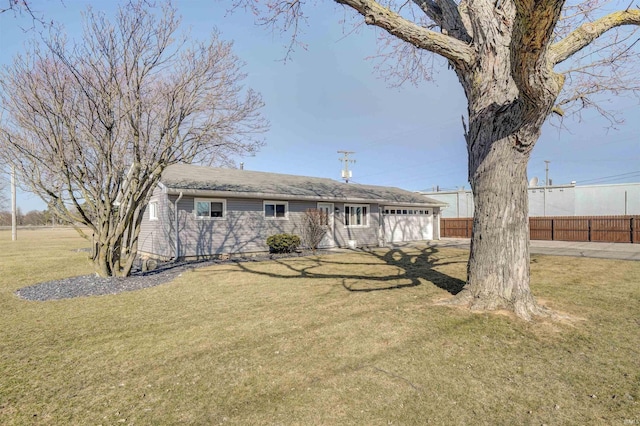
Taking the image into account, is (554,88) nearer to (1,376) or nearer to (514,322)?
(514,322)

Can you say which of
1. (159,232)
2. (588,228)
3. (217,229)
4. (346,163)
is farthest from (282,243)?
(588,228)

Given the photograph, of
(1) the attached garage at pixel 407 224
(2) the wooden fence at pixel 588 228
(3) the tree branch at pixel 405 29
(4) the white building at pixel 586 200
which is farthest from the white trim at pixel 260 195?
(4) the white building at pixel 586 200

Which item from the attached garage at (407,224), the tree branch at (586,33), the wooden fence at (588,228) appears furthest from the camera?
the attached garage at (407,224)

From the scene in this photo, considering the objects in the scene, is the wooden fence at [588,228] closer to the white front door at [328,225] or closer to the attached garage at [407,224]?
the attached garage at [407,224]

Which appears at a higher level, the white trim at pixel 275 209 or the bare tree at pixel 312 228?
the white trim at pixel 275 209

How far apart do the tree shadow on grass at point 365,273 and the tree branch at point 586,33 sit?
14.8 feet

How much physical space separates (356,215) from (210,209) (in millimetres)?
8097

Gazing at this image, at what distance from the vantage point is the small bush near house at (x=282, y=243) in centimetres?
1399

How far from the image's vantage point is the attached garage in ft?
65.7

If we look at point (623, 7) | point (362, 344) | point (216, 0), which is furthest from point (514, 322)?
point (216, 0)

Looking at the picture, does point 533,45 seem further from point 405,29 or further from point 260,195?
point 260,195

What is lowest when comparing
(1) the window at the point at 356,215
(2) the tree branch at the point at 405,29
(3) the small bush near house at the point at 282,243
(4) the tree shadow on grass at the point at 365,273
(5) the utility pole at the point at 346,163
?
(4) the tree shadow on grass at the point at 365,273

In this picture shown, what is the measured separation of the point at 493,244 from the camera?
5227mm

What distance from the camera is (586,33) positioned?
5.21m
